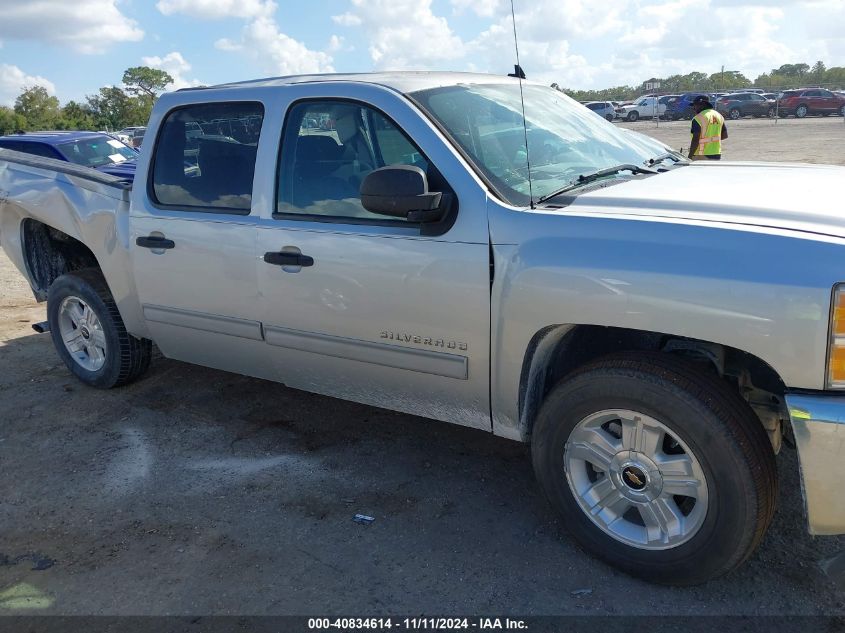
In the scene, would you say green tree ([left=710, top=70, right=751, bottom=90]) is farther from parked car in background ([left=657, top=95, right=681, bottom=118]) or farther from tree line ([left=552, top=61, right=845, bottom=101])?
parked car in background ([left=657, top=95, right=681, bottom=118])

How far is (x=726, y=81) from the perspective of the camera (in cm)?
7462

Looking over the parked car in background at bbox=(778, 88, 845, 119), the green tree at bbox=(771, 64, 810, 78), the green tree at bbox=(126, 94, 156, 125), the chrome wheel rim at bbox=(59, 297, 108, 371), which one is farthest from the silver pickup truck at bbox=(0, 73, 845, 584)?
the green tree at bbox=(771, 64, 810, 78)

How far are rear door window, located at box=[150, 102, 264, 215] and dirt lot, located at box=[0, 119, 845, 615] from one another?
4.51 ft

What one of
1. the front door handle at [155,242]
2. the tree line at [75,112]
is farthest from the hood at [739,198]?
the tree line at [75,112]

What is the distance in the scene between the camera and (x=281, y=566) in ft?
10.00

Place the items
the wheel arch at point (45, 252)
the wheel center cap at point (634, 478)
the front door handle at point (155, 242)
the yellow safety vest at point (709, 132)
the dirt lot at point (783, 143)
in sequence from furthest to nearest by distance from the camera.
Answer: the dirt lot at point (783, 143)
the yellow safety vest at point (709, 132)
the wheel arch at point (45, 252)
the front door handle at point (155, 242)
the wheel center cap at point (634, 478)

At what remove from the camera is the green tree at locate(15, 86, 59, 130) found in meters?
57.3

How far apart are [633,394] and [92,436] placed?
10.7 feet

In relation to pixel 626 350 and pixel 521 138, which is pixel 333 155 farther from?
pixel 626 350

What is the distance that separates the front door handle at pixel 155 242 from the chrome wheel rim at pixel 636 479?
7.97ft

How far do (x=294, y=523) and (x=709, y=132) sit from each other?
9.83 meters

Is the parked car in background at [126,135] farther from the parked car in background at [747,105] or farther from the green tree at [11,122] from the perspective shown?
the parked car in background at [747,105]

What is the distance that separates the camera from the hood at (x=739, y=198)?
2525mm

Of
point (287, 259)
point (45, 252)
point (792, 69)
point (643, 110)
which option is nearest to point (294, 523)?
point (287, 259)
